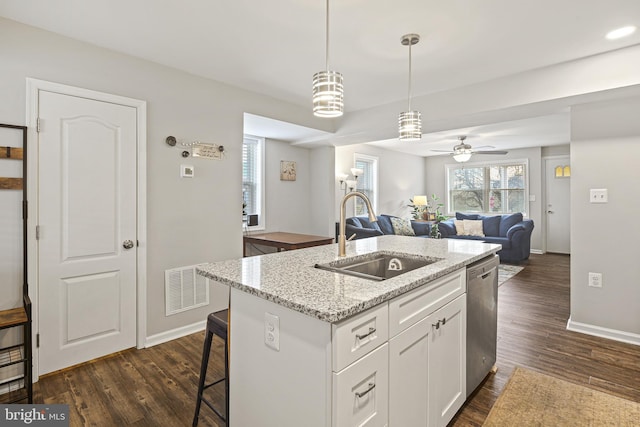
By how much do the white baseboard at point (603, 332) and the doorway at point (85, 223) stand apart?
400 cm

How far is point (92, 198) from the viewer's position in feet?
8.45

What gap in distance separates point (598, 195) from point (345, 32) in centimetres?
270

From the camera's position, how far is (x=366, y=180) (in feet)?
23.3

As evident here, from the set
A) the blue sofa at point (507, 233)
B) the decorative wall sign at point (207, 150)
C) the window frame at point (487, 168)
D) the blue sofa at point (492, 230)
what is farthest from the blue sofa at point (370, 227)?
the decorative wall sign at point (207, 150)

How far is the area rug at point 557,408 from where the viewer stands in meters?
0.88

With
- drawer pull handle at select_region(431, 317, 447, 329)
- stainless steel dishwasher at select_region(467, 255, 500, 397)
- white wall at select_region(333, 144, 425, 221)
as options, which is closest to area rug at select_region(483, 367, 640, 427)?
drawer pull handle at select_region(431, 317, 447, 329)

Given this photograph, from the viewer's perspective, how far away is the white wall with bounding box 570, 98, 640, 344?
114 inches

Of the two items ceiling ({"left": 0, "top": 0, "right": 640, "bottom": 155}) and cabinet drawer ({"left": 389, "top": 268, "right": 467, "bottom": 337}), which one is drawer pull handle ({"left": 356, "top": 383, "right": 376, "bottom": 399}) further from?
ceiling ({"left": 0, "top": 0, "right": 640, "bottom": 155})

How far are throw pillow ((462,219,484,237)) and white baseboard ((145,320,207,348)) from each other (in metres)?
5.89

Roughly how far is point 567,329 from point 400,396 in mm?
2749

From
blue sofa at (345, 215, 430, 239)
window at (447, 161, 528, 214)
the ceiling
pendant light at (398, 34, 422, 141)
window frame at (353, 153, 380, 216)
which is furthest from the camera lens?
window at (447, 161, 528, 214)

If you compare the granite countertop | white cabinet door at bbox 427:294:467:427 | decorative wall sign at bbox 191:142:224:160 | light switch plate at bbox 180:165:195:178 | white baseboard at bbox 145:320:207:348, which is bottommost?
white baseboard at bbox 145:320:207:348

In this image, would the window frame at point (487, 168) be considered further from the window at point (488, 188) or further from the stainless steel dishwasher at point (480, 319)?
the stainless steel dishwasher at point (480, 319)

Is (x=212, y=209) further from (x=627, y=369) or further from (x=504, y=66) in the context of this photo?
(x=627, y=369)
